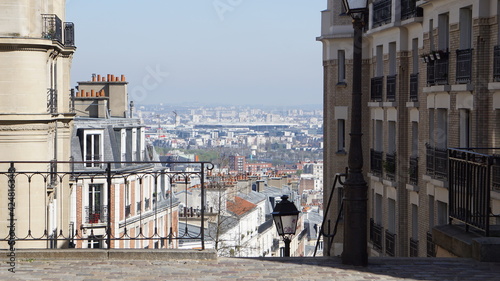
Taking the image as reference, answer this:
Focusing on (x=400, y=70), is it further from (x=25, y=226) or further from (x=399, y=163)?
(x=25, y=226)

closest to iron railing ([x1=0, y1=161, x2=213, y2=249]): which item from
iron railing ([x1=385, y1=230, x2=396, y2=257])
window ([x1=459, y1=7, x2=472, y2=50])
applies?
iron railing ([x1=385, y1=230, x2=396, y2=257])

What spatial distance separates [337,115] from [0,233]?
14551mm

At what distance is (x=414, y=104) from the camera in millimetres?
29016

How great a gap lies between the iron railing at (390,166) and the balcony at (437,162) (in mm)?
3920

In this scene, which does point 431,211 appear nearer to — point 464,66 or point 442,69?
point 442,69

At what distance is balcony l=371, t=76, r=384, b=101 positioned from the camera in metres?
33.3

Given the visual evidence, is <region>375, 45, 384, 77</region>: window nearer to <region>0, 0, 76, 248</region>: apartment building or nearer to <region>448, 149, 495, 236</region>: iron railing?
<region>0, 0, 76, 248</region>: apartment building

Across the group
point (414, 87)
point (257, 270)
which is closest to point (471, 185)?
point (257, 270)

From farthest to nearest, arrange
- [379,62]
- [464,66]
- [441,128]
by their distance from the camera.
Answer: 1. [379,62]
2. [441,128]
3. [464,66]

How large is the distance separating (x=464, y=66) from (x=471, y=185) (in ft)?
36.3

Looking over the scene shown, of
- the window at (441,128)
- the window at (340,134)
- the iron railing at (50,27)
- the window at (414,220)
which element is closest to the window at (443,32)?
the window at (441,128)

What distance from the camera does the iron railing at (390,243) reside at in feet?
99.8

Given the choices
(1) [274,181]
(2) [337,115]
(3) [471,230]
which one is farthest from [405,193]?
(1) [274,181]

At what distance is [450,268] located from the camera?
1216 cm
